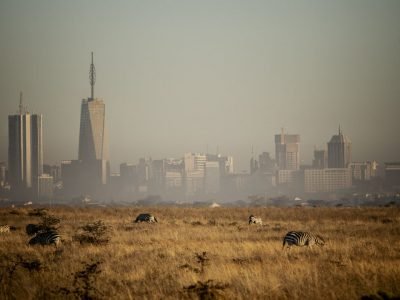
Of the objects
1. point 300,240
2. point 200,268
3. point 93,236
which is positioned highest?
point 300,240

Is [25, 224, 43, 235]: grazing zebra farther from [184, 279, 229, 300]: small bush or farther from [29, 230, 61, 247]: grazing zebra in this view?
[184, 279, 229, 300]: small bush

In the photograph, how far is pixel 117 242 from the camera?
1086 inches

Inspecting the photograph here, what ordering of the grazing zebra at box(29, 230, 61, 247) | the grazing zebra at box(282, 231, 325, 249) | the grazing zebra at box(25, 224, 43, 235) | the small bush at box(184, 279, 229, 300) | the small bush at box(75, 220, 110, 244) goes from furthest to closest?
the grazing zebra at box(25, 224, 43, 235) < the small bush at box(75, 220, 110, 244) < the grazing zebra at box(29, 230, 61, 247) < the grazing zebra at box(282, 231, 325, 249) < the small bush at box(184, 279, 229, 300)

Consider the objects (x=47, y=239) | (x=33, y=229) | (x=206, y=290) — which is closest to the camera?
(x=206, y=290)

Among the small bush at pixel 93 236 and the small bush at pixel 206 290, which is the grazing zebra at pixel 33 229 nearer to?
the small bush at pixel 93 236

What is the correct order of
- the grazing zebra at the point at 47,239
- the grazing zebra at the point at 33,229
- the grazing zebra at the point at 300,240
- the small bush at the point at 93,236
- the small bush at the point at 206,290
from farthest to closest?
the grazing zebra at the point at 33,229, the small bush at the point at 93,236, the grazing zebra at the point at 47,239, the grazing zebra at the point at 300,240, the small bush at the point at 206,290

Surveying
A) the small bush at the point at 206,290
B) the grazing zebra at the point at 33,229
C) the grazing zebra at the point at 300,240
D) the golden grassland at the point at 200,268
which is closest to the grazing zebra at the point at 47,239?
the golden grassland at the point at 200,268

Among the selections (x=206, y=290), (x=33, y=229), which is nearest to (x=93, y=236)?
(x=33, y=229)

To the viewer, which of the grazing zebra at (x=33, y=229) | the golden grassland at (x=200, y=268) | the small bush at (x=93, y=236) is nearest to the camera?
the golden grassland at (x=200, y=268)

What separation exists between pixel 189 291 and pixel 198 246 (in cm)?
1035

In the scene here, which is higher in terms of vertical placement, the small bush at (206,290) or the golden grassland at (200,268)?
the small bush at (206,290)

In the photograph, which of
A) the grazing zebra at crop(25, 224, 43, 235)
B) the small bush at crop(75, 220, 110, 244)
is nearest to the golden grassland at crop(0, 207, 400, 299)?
the small bush at crop(75, 220, 110, 244)

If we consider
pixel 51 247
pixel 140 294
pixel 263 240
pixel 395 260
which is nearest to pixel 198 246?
pixel 263 240

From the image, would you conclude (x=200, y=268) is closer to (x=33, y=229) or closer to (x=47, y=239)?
(x=47, y=239)
